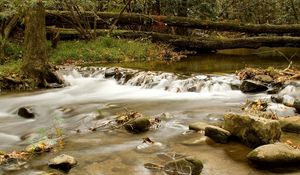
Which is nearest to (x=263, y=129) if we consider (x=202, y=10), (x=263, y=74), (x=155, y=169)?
(x=155, y=169)

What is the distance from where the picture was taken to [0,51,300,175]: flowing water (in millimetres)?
6238

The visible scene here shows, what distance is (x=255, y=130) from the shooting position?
6.54 metres

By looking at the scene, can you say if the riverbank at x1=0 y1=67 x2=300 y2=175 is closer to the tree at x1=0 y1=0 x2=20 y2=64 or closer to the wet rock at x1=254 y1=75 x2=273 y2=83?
the wet rock at x1=254 y1=75 x2=273 y2=83

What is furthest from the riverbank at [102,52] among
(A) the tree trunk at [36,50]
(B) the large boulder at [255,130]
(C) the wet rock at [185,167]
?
(C) the wet rock at [185,167]

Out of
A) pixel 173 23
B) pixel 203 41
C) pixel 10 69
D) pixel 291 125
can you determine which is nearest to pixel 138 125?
pixel 291 125

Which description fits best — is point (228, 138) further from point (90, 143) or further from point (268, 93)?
point (268, 93)

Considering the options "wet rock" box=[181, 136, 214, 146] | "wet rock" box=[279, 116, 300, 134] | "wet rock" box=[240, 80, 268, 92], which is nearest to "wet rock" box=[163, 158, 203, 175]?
"wet rock" box=[181, 136, 214, 146]

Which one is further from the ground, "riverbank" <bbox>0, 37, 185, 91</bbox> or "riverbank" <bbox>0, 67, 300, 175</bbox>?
"riverbank" <bbox>0, 37, 185, 91</bbox>

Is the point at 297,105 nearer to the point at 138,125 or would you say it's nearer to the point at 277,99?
the point at 277,99

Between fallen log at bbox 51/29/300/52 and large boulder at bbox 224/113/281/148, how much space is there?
12.9 m

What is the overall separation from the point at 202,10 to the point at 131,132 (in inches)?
648

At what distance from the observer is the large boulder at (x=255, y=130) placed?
649cm

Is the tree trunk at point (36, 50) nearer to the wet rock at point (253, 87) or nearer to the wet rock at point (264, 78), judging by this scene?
the wet rock at point (253, 87)

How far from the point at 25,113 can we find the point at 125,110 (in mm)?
2182
